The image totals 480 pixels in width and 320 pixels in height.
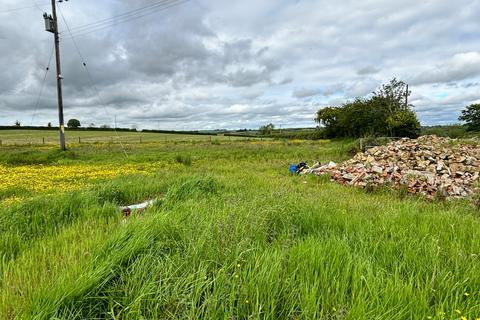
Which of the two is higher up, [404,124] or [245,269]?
[404,124]

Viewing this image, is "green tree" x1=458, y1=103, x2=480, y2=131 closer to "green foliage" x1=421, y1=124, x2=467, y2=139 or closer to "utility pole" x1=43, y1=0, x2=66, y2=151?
"green foliage" x1=421, y1=124, x2=467, y2=139

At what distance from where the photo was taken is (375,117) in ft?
139

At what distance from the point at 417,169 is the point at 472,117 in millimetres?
47202

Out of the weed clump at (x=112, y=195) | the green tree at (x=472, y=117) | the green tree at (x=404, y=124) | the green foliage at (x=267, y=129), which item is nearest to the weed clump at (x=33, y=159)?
the weed clump at (x=112, y=195)

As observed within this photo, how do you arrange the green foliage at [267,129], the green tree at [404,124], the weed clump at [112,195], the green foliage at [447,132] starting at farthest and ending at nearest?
the green foliage at [267,129]
the green foliage at [447,132]
the green tree at [404,124]
the weed clump at [112,195]

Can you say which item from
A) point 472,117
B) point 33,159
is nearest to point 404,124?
point 472,117

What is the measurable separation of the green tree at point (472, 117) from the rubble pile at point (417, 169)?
40433mm

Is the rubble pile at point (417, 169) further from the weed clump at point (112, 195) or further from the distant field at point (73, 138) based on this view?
the distant field at point (73, 138)

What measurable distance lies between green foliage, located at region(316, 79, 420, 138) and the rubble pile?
2040 centimetres

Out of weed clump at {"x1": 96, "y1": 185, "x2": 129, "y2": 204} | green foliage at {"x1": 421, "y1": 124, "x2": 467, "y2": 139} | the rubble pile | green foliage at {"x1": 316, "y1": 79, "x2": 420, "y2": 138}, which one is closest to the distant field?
green foliage at {"x1": 316, "y1": 79, "x2": 420, "y2": 138}

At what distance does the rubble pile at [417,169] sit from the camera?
868 cm

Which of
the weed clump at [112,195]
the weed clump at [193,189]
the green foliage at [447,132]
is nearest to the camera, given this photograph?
the weed clump at [193,189]

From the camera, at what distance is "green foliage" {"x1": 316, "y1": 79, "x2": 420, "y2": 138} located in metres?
35.1

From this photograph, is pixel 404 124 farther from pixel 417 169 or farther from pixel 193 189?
pixel 193 189
